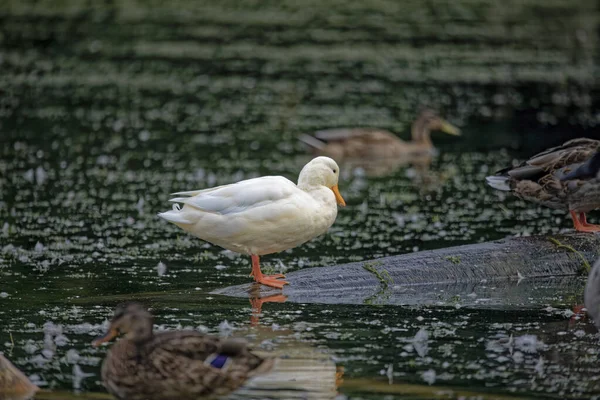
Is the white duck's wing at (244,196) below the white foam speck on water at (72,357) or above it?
above

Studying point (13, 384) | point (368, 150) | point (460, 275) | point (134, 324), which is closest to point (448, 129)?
point (368, 150)

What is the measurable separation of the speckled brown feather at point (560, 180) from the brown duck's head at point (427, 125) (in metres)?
8.45

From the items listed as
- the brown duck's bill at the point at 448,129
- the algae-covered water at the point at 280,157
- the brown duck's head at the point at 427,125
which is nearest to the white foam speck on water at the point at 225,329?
the algae-covered water at the point at 280,157

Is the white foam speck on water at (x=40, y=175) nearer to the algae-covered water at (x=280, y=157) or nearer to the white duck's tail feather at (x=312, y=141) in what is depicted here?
the algae-covered water at (x=280, y=157)

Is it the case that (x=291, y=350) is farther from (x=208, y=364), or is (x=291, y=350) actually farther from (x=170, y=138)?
(x=170, y=138)

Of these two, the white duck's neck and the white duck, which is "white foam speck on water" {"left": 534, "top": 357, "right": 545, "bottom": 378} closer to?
the white duck

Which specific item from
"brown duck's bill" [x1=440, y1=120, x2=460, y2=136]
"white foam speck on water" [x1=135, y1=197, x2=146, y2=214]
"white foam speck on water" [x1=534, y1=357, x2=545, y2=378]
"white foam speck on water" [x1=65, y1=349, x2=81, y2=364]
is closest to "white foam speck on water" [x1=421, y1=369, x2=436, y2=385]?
"white foam speck on water" [x1=534, y1=357, x2=545, y2=378]

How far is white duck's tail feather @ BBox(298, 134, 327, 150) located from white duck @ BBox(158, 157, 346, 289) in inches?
316

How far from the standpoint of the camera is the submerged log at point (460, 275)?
10109 millimetres

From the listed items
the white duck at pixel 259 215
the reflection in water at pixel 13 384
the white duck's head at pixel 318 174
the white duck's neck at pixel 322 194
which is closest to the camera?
the reflection in water at pixel 13 384

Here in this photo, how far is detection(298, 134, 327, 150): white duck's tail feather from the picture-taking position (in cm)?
1841

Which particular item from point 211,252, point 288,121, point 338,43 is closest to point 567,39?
Result: point 338,43

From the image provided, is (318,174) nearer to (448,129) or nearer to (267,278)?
(267,278)

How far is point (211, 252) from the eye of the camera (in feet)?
40.3
